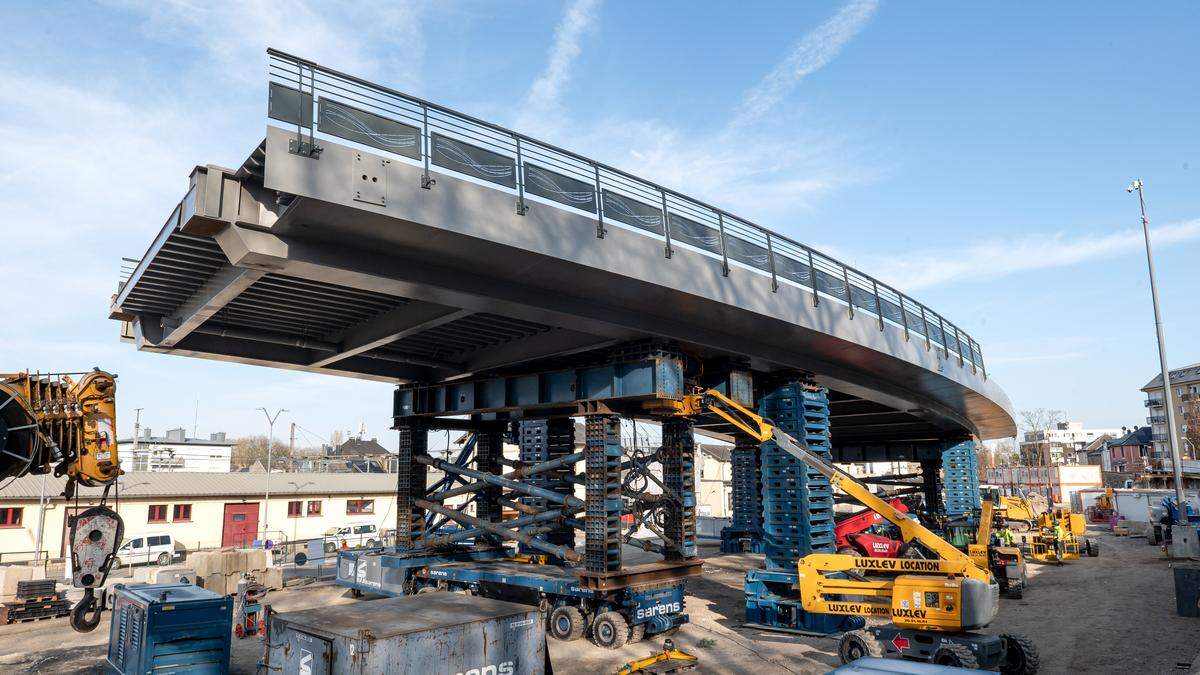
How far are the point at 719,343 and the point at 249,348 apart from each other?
12061 millimetres

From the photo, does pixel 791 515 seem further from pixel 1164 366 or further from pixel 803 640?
pixel 1164 366

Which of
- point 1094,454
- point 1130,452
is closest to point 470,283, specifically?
point 1130,452

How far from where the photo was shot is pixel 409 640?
31.7ft

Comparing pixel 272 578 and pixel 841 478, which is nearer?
pixel 841 478

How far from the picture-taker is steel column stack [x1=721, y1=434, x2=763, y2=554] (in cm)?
3647

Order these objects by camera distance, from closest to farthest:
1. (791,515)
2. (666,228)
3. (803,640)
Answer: (666,228), (803,640), (791,515)

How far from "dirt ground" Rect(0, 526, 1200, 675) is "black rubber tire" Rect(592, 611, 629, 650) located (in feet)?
0.73

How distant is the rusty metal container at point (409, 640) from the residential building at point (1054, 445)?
126 metres

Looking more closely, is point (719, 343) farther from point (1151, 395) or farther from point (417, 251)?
point (1151, 395)

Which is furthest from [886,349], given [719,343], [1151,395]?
[1151,395]

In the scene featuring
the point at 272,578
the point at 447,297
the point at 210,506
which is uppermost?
the point at 447,297

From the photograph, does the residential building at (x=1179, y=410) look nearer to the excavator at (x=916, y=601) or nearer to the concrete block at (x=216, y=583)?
the excavator at (x=916, y=601)

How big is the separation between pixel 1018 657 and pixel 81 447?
51.2ft

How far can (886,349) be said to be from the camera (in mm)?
19219
